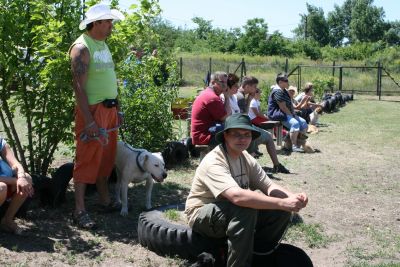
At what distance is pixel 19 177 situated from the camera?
459cm

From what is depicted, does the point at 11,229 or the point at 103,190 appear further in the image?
the point at 103,190

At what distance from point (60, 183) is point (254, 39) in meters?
44.6

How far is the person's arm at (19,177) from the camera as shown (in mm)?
4539

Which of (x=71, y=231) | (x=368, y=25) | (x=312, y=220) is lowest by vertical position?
(x=312, y=220)

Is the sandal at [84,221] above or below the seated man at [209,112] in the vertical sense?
below

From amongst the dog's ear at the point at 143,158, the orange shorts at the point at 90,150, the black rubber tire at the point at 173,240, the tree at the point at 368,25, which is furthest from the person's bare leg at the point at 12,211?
the tree at the point at 368,25

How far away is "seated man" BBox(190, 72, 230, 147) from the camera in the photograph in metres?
7.19

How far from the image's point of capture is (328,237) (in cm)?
555

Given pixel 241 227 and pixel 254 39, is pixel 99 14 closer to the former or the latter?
pixel 241 227

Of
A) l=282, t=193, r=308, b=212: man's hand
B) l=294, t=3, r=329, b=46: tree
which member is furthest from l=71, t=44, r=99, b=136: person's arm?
l=294, t=3, r=329, b=46: tree

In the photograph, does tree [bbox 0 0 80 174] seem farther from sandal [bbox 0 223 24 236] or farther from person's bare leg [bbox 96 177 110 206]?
sandal [bbox 0 223 24 236]

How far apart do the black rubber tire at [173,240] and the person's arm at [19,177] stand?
1.03 metres

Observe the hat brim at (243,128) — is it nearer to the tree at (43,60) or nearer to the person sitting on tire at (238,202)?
the person sitting on tire at (238,202)

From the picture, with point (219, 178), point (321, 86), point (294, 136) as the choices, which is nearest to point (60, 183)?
point (219, 178)
